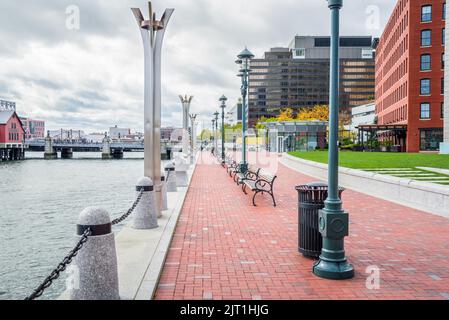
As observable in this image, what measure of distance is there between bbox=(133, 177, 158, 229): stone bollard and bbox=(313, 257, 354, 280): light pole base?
397 cm

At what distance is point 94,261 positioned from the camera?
450 cm

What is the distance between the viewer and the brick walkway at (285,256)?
17.6ft

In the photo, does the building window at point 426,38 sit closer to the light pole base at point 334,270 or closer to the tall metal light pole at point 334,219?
the tall metal light pole at point 334,219

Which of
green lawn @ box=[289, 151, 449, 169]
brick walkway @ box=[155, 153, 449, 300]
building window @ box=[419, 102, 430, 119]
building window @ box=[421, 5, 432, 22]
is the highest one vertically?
building window @ box=[421, 5, 432, 22]

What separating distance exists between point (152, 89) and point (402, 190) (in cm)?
801

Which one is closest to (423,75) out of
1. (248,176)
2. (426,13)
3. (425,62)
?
(425,62)

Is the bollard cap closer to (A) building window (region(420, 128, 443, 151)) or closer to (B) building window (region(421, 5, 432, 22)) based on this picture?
(A) building window (region(420, 128, 443, 151))

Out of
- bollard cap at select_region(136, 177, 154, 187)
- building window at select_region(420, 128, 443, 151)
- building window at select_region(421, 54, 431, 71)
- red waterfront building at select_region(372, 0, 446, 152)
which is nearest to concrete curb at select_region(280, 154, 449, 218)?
bollard cap at select_region(136, 177, 154, 187)

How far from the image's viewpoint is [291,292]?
17.4 feet

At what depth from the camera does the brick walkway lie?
17.6 feet

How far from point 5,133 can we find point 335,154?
103 m
